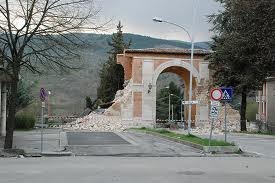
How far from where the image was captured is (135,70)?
6631cm

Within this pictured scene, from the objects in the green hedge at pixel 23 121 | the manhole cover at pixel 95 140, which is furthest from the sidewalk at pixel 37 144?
the green hedge at pixel 23 121

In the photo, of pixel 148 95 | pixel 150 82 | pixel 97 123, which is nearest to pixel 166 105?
pixel 148 95

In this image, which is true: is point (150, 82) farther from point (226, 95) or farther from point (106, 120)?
point (226, 95)

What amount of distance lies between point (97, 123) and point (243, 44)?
25.9 m

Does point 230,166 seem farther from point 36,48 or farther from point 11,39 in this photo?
point 36,48

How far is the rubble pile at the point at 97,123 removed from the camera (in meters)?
64.1

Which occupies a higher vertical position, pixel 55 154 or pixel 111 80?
pixel 111 80

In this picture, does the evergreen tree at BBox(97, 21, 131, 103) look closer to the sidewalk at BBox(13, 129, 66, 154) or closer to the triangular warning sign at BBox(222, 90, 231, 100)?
the sidewalk at BBox(13, 129, 66, 154)

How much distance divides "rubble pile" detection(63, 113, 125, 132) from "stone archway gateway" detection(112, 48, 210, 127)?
131cm

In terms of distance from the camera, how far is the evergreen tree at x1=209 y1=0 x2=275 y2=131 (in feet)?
144

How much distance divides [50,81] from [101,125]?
182ft

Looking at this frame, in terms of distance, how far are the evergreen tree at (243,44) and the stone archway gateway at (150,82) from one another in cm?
883

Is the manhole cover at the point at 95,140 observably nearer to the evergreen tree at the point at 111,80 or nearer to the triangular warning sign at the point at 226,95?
the triangular warning sign at the point at 226,95

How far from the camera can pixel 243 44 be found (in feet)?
157
